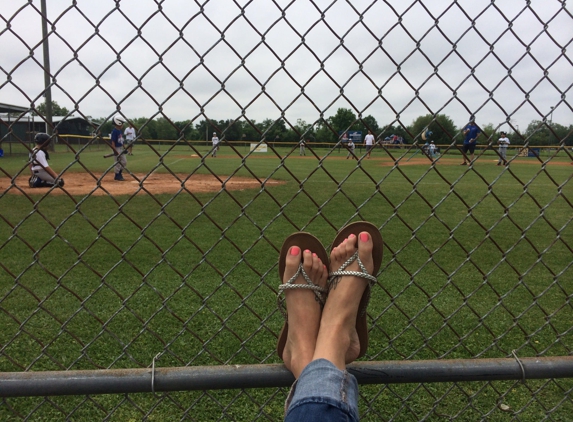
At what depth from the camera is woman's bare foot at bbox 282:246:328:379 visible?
1.44 metres

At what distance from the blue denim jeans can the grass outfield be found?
0.47m

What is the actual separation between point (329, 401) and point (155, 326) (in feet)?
6.35

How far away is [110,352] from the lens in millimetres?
2496

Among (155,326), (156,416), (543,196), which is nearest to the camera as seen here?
(156,416)

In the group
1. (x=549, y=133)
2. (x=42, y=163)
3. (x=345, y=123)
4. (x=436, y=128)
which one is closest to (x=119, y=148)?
(x=42, y=163)

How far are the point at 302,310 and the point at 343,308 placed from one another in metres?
0.15

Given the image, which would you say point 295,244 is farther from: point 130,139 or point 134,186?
point 134,186

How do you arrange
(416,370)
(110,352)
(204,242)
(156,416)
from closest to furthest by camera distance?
1. (416,370)
2. (156,416)
3. (110,352)
4. (204,242)

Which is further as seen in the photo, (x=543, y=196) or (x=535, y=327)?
(x=543, y=196)

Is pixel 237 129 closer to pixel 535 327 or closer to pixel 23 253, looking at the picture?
pixel 535 327

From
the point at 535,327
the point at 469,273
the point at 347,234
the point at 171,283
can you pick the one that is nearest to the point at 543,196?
the point at 469,273

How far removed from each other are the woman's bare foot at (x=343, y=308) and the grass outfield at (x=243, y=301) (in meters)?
0.11

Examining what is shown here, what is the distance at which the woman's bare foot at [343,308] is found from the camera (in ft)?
4.57

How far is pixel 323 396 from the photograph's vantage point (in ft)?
3.90
